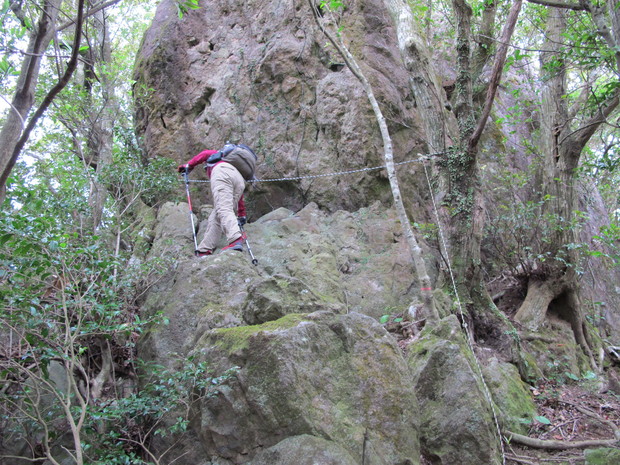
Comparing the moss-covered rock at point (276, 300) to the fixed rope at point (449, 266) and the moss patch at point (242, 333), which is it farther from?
the fixed rope at point (449, 266)

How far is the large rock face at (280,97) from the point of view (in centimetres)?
833

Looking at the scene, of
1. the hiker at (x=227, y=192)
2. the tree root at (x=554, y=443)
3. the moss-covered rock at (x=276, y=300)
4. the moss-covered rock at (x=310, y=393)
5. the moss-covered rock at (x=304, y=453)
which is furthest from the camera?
the hiker at (x=227, y=192)

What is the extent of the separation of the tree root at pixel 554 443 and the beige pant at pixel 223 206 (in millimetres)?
4128

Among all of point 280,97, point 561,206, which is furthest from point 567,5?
point 280,97

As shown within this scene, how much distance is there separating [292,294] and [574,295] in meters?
5.03

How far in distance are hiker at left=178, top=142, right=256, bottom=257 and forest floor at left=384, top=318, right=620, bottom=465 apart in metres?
2.56

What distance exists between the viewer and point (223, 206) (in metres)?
6.89

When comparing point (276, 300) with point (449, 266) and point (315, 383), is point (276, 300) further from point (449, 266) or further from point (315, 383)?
point (449, 266)

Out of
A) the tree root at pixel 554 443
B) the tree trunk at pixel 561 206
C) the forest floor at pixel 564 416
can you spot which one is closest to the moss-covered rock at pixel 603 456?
the forest floor at pixel 564 416

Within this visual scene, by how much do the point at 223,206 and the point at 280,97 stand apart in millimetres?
3173

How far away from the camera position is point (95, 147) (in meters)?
9.10

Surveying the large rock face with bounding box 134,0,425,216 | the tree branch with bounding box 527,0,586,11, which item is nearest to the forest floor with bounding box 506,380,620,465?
the large rock face with bounding box 134,0,425,216

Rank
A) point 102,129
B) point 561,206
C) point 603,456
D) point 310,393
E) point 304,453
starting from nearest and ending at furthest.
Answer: point 304,453
point 310,393
point 603,456
point 561,206
point 102,129

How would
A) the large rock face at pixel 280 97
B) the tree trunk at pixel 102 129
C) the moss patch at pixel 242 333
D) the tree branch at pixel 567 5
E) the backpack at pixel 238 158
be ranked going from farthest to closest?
1. the large rock face at pixel 280 97
2. the tree trunk at pixel 102 129
3. the backpack at pixel 238 158
4. the tree branch at pixel 567 5
5. the moss patch at pixel 242 333
